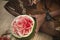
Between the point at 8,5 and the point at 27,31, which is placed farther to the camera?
the point at 8,5

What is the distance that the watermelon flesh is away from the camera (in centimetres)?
92

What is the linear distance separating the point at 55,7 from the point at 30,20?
0.63ft

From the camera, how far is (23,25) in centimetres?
95

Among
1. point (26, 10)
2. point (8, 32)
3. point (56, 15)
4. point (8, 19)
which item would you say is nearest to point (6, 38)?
point (8, 32)

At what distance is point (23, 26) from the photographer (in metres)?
0.95

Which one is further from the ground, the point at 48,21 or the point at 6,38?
the point at 48,21

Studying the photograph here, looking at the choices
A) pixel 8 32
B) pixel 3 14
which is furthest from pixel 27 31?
pixel 3 14

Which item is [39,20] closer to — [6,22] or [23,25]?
[23,25]

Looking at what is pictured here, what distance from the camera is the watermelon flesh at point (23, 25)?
92 cm

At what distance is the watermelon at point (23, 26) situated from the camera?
0.91 meters

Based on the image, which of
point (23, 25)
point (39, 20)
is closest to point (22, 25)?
point (23, 25)

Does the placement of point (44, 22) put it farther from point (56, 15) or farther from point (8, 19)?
point (8, 19)

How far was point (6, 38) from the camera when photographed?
38.3 inches

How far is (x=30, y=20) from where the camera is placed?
96 centimetres
